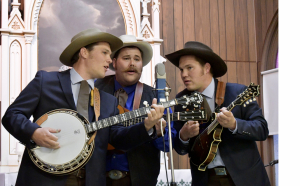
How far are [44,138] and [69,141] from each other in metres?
0.18

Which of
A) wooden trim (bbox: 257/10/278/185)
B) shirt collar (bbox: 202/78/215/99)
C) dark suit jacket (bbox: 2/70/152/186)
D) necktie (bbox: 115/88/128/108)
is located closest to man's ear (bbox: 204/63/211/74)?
shirt collar (bbox: 202/78/215/99)

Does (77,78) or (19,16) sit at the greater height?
(19,16)

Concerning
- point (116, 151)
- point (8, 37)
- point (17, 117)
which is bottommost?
point (116, 151)

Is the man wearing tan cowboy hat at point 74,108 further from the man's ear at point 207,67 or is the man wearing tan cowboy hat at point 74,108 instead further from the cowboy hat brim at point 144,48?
the man's ear at point 207,67

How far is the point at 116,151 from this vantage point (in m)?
2.89

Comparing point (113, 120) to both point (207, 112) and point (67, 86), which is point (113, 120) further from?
point (207, 112)

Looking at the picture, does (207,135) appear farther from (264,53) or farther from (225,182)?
(264,53)

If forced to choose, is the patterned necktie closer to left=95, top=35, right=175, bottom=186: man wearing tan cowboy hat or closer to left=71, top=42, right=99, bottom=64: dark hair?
left=95, top=35, right=175, bottom=186: man wearing tan cowboy hat

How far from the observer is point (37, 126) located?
238 cm

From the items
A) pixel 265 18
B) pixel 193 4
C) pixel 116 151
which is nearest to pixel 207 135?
pixel 116 151

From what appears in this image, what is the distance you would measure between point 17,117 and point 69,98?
15.0 inches

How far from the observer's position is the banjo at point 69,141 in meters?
2.36

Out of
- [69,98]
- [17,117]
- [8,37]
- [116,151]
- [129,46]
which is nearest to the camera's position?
[17,117]

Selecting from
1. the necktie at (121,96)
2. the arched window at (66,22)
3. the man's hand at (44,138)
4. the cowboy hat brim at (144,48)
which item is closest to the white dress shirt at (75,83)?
the man's hand at (44,138)
